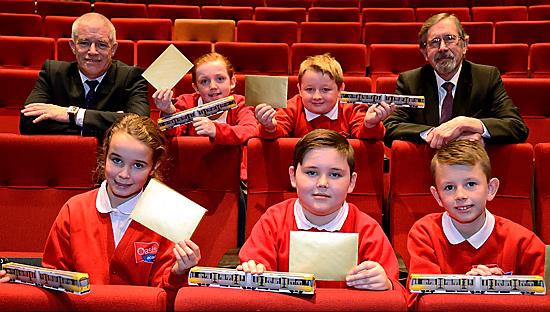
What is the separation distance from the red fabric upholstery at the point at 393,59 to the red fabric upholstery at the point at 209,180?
1099 mm

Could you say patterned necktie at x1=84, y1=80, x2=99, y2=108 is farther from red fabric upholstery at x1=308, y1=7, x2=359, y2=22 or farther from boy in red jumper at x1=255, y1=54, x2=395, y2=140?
red fabric upholstery at x1=308, y1=7, x2=359, y2=22

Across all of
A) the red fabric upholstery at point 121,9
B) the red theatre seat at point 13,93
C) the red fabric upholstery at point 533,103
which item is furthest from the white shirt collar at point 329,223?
the red fabric upholstery at point 121,9

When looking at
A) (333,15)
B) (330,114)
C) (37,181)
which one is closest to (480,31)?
(333,15)

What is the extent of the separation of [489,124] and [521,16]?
205 cm

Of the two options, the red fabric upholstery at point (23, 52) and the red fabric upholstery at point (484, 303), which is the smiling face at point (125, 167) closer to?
the red fabric upholstery at point (484, 303)

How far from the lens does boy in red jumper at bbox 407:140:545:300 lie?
85 cm

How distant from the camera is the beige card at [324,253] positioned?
27.9 inches

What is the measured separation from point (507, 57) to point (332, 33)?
0.70 meters

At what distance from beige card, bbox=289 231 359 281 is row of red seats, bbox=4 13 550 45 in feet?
6.02

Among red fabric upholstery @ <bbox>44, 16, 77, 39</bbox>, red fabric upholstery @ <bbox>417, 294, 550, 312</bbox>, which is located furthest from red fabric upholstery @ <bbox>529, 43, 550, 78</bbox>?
red fabric upholstery @ <bbox>44, 16, 77, 39</bbox>

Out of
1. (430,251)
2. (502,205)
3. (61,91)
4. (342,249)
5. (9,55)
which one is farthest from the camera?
(9,55)

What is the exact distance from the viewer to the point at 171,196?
0.74m

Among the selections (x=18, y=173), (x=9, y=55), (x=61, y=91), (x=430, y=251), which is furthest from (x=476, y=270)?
(x=9, y=55)

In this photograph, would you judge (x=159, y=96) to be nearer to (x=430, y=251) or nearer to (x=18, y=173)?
(x=18, y=173)
